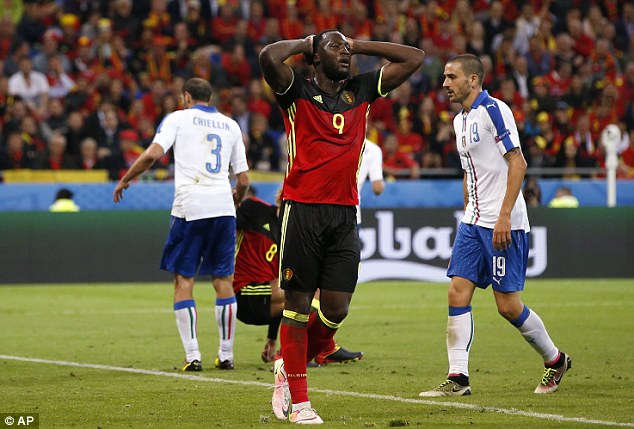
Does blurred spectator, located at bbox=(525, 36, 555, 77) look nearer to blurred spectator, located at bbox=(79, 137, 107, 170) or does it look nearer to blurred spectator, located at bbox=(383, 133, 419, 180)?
blurred spectator, located at bbox=(383, 133, 419, 180)

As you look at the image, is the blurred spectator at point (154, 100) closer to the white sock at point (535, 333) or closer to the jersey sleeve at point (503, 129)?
the jersey sleeve at point (503, 129)

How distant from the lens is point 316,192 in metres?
6.80

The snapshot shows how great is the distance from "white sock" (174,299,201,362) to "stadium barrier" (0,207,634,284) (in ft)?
28.0

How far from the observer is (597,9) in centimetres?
2578

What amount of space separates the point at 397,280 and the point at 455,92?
34.1ft

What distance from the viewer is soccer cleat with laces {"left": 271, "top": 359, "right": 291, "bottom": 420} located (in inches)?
267

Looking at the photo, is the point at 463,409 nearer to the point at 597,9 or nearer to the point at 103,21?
the point at 103,21

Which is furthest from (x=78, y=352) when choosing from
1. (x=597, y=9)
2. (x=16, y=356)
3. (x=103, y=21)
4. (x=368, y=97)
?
(x=597, y=9)

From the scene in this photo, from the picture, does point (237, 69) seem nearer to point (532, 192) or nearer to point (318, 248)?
point (532, 192)

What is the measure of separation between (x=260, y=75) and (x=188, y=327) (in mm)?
14299

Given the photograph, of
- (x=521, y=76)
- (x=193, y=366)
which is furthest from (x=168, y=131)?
(x=521, y=76)

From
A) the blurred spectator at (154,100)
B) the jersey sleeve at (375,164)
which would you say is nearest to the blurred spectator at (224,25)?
the blurred spectator at (154,100)

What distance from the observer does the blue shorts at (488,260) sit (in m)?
7.85

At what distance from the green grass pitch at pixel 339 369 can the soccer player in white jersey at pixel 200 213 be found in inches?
19.3
